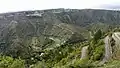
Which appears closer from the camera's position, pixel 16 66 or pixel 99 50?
pixel 16 66

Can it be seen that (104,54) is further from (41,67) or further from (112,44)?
(41,67)

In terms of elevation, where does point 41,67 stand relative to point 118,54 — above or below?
below

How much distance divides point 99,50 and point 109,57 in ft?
36.4

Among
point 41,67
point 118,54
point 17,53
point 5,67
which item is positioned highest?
point 118,54

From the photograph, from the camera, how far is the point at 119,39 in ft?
255

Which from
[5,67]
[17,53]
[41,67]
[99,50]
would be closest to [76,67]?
[5,67]

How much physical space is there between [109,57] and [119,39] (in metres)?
13.8

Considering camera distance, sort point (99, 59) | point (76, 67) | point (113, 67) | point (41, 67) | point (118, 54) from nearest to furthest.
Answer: point (113, 67)
point (76, 67)
point (118, 54)
point (99, 59)
point (41, 67)

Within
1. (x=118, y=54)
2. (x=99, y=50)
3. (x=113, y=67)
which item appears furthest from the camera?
(x=99, y=50)

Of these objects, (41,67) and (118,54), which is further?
(41,67)

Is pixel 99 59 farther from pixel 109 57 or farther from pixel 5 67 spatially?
pixel 5 67

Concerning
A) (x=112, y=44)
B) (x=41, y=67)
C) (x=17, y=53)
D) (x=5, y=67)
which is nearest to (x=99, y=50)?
(x=112, y=44)

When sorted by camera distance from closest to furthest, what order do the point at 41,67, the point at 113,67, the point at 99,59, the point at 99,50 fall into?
the point at 113,67 → the point at 99,59 → the point at 99,50 → the point at 41,67

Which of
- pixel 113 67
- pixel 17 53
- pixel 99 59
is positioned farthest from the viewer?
pixel 17 53
